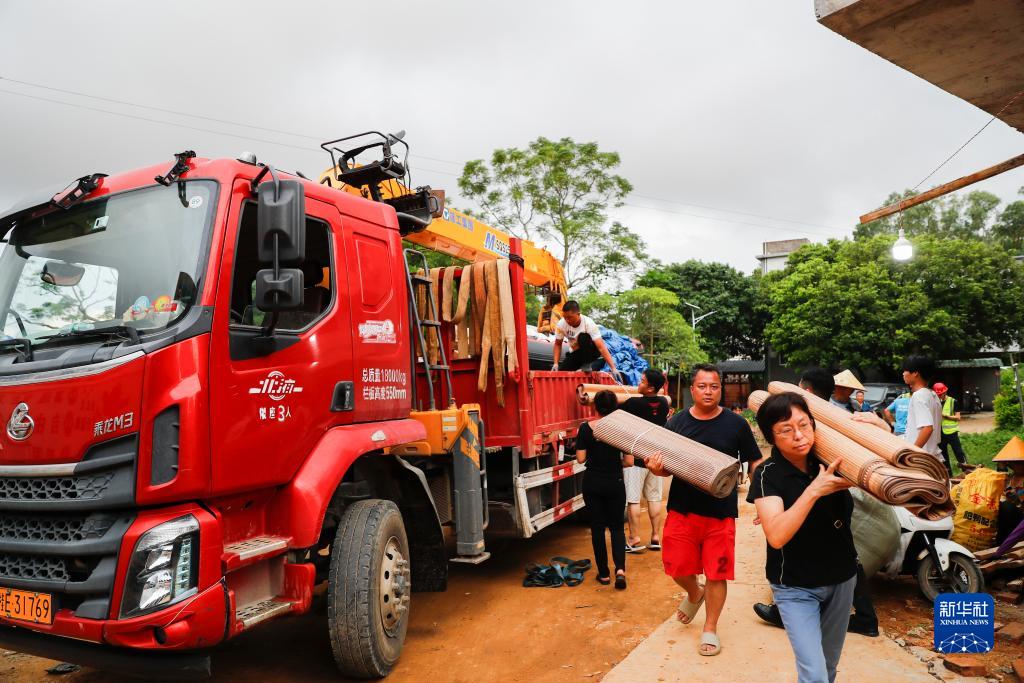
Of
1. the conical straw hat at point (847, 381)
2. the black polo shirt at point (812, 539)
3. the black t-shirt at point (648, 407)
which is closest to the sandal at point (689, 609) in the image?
the black t-shirt at point (648, 407)

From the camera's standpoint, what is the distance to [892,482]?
2.32 m

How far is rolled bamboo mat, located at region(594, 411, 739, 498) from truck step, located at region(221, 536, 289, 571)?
1949 mm

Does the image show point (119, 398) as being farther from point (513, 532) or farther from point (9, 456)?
point (513, 532)

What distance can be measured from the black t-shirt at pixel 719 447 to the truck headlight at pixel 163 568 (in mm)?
2673

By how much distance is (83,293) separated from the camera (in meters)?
3.29

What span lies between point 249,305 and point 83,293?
2.53ft

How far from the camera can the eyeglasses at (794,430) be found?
8.80 ft

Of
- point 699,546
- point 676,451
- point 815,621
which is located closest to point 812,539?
point 815,621

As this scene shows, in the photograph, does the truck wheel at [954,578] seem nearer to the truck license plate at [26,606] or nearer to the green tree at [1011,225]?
the truck license plate at [26,606]

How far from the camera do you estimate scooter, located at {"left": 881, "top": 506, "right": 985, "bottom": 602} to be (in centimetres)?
463

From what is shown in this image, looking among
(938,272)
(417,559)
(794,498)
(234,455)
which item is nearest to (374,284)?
(234,455)

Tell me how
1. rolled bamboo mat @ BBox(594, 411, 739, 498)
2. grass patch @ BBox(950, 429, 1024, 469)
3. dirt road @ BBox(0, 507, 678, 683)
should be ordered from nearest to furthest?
rolled bamboo mat @ BBox(594, 411, 739, 498) < dirt road @ BBox(0, 507, 678, 683) < grass patch @ BBox(950, 429, 1024, 469)

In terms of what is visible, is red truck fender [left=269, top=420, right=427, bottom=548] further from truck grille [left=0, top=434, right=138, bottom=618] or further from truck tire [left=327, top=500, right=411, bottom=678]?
truck grille [left=0, top=434, right=138, bottom=618]

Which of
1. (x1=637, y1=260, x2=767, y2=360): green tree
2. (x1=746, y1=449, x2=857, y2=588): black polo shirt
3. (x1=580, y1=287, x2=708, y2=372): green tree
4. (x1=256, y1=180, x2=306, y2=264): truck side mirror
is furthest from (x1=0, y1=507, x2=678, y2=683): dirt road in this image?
(x1=637, y1=260, x2=767, y2=360): green tree
